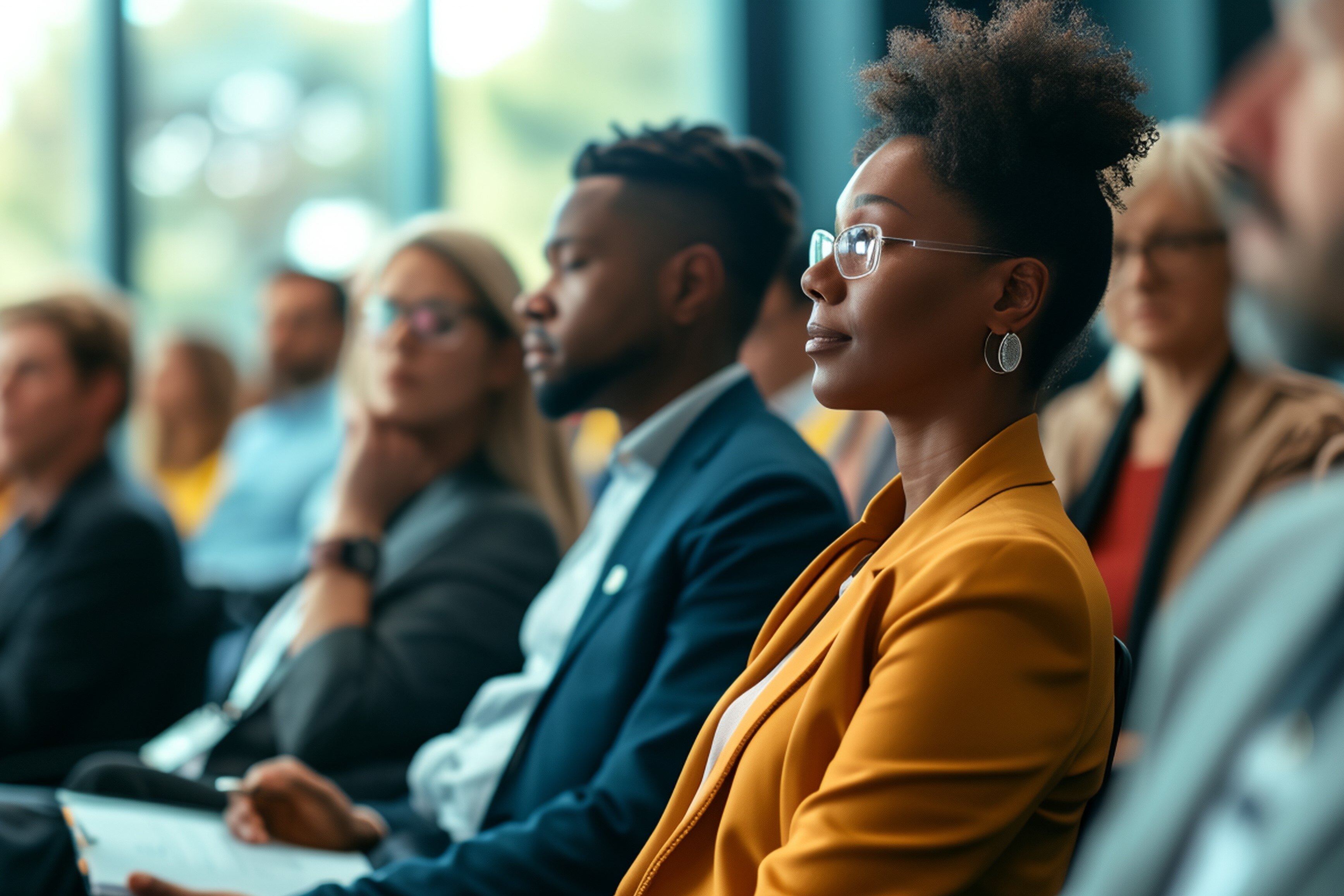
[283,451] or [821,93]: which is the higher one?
[821,93]

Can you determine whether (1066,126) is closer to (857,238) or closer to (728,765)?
(857,238)

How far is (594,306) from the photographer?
6.36 feet

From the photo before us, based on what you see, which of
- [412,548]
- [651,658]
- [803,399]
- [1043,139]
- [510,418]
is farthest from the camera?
[803,399]

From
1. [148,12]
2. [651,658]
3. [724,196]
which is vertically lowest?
[651,658]

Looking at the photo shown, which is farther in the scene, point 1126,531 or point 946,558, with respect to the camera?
point 1126,531

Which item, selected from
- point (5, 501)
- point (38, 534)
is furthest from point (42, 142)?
point (38, 534)

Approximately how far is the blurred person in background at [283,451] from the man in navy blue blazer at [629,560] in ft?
7.26

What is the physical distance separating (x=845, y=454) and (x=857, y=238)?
165 centimetres

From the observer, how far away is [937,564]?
102cm

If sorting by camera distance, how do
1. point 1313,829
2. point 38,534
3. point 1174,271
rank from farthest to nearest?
point 38,534 < point 1174,271 < point 1313,829

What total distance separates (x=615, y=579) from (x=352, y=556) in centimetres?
91

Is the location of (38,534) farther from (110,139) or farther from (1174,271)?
(110,139)

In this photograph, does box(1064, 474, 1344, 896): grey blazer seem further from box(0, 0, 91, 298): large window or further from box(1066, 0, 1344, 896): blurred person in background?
box(0, 0, 91, 298): large window

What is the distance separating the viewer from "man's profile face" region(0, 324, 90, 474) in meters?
3.00
